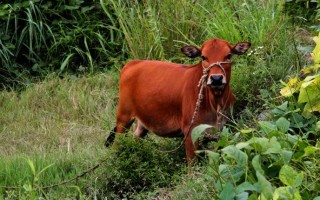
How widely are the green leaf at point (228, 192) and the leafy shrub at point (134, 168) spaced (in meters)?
2.13

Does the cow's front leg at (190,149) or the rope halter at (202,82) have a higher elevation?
the rope halter at (202,82)

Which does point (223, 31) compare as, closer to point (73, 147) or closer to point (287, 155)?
point (73, 147)

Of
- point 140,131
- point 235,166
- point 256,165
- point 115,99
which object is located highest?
point 256,165

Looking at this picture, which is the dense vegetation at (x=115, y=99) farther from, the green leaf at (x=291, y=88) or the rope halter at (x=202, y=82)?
the rope halter at (x=202, y=82)

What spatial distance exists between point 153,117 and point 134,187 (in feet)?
2.57

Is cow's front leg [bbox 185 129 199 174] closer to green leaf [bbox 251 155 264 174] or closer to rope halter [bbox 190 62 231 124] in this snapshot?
rope halter [bbox 190 62 231 124]

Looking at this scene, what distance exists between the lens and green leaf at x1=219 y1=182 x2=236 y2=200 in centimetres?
488

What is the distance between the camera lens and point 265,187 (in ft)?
15.7

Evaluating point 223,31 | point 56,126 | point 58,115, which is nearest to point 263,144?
point 223,31

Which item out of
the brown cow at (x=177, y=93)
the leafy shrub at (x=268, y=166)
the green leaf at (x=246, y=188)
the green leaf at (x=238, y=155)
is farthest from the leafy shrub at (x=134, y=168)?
the green leaf at (x=246, y=188)

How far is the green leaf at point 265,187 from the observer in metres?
4.77

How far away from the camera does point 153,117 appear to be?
25.1ft

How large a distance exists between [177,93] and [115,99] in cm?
236

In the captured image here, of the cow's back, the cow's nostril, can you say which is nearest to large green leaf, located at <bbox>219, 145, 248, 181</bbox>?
the cow's nostril
